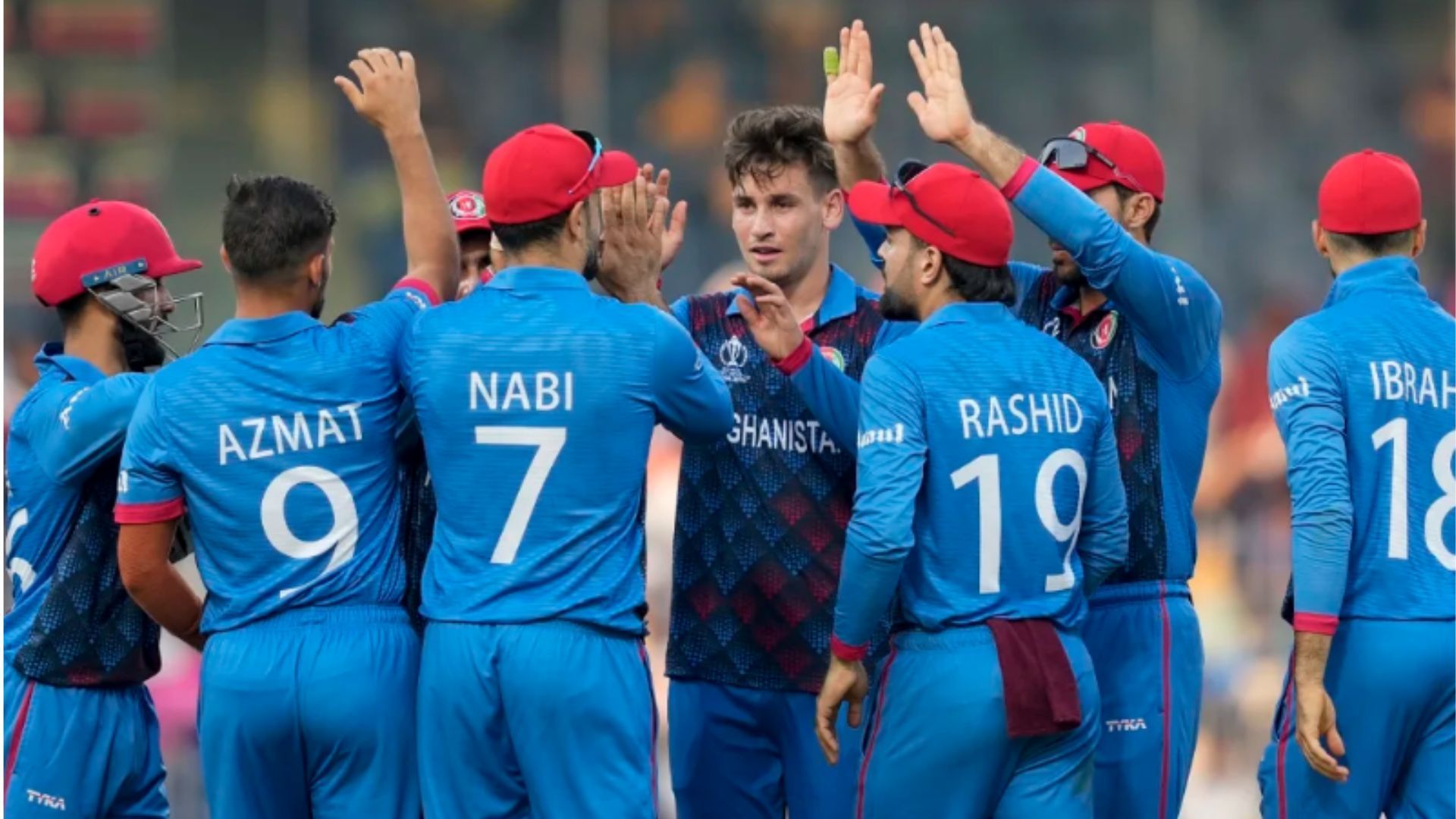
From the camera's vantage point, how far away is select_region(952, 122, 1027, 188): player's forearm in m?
5.75

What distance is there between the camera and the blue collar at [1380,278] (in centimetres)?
581

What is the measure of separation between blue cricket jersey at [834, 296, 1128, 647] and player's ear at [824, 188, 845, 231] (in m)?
1.14

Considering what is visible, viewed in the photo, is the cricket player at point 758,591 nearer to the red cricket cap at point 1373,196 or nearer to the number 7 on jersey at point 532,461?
the number 7 on jersey at point 532,461

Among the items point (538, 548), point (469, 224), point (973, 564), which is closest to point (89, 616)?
point (538, 548)

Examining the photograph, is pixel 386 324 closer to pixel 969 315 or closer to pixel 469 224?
pixel 469 224

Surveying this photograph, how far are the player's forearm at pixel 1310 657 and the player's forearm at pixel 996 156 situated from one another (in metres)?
1.52

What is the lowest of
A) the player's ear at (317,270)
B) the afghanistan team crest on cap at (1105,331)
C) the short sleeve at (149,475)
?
the short sleeve at (149,475)

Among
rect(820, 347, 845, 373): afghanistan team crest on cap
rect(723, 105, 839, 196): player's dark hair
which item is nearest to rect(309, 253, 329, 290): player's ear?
rect(723, 105, 839, 196): player's dark hair

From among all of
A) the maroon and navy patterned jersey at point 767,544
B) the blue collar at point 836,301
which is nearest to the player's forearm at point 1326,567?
the maroon and navy patterned jersey at point 767,544

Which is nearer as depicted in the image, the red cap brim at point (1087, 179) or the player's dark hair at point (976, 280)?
the player's dark hair at point (976, 280)

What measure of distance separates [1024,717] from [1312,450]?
1.15 m

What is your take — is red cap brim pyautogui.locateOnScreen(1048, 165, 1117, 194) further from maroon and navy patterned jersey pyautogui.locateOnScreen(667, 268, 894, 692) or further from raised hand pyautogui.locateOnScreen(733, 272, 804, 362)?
raised hand pyautogui.locateOnScreen(733, 272, 804, 362)

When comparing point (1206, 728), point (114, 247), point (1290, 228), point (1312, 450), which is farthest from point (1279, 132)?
point (114, 247)

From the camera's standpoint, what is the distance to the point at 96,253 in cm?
591
